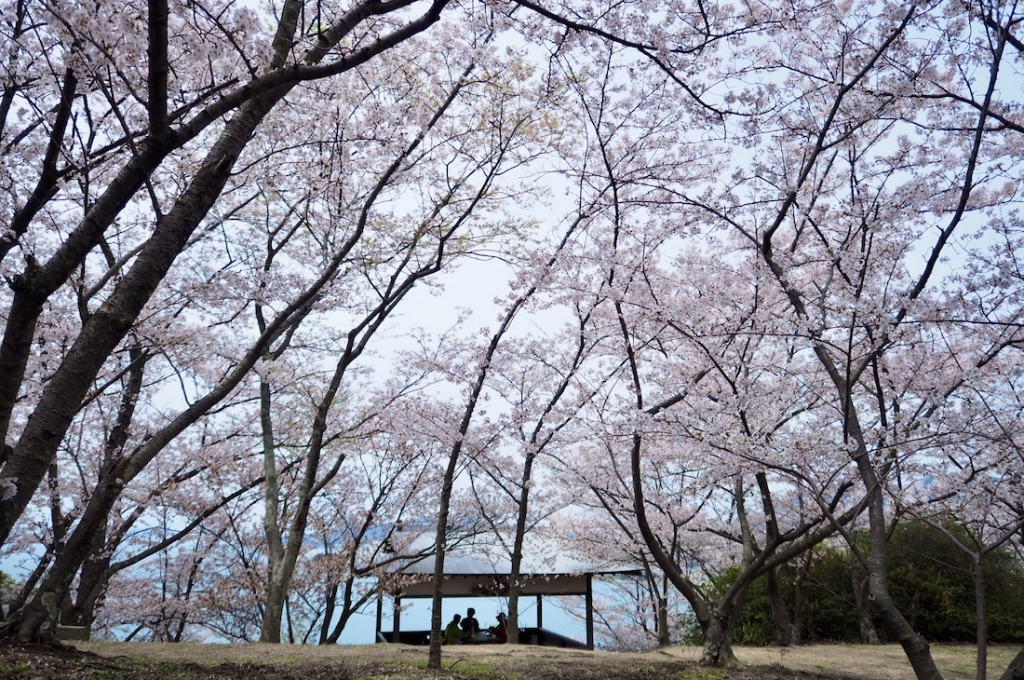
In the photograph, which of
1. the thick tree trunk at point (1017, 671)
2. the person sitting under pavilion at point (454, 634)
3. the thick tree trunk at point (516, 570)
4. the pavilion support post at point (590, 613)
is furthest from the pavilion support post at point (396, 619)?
the thick tree trunk at point (1017, 671)

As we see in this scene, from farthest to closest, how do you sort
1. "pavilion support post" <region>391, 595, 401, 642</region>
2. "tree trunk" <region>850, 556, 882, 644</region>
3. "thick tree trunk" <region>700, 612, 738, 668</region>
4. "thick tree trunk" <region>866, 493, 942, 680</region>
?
"pavilion support post" <region>391, 595, 401, 642</region> < "tree trunk" <region>850, 556, 882, 644</region> < "thick tree trunk" <region>700, 612, 738, 668</region> < "thick tree trunk" <region>866, 493, 942, 680</region>

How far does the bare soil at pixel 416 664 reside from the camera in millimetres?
4676

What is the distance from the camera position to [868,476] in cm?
488

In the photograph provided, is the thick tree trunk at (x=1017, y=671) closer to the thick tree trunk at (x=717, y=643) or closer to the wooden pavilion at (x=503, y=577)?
the thick tree trunk at (x=717, y=643)

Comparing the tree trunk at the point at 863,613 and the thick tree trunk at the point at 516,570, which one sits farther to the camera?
the thick tree trunk at the point at 516,570

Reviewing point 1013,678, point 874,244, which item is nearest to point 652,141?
point 874,244

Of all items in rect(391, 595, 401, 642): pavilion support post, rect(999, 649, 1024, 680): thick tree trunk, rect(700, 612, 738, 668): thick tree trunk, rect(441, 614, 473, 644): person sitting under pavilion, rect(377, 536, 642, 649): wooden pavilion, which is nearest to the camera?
rect(999, 649, 1024, 680): thick tree trunk

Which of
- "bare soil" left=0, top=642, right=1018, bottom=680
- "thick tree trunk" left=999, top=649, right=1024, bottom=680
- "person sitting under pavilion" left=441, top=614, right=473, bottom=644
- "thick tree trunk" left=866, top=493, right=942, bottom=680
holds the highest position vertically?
"thick tree trunk" left=866, top=493, right=942, bottom=680

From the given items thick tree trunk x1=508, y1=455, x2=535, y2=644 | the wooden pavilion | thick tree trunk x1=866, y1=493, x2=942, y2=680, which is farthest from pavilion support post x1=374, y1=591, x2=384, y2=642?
thick tree trunk x1=866, y1=493, x2=942, y2=680

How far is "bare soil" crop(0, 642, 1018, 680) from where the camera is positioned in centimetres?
468

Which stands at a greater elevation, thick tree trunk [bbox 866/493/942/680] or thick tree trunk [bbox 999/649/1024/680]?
thick tree trunk [bbox 866/493/942/680]

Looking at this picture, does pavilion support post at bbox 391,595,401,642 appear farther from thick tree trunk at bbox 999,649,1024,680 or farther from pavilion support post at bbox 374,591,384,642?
thick tree trunk at bbox 999,649,1024,680

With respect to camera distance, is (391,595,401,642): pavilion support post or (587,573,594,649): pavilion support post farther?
(391,595,401,642): pavilion support post

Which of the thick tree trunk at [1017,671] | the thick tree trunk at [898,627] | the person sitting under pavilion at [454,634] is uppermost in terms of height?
the thick tree trunk at [898,627]
